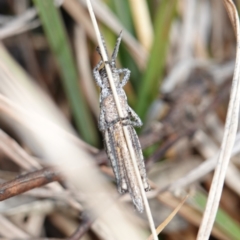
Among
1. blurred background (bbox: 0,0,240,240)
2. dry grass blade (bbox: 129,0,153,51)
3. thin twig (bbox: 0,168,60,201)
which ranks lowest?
thin twig (bbox: 0,168,60,201)

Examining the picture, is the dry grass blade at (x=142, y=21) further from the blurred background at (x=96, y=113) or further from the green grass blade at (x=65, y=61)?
the green grass blade at (x=65, y=61)

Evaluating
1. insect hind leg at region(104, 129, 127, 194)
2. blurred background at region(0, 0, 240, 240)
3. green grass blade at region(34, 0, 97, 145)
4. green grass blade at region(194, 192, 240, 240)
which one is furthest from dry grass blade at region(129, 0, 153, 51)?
insect hind leg at region(104, 129, 127, 194)

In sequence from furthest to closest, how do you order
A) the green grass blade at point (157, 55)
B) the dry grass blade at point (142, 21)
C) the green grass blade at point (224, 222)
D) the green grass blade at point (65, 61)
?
the dry grass blade at point (142, 21) → the green grass blade at point (157, 55) → the green grass blade at point (65, 61) → the green grass blade at point (224, 222)

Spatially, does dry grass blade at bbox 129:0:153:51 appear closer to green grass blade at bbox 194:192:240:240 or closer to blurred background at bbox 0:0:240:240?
blurred background at bbox 0:0:240:240

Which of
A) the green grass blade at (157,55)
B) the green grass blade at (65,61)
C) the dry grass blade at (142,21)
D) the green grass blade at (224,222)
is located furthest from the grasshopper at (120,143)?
the dry grass blade at (142,21)

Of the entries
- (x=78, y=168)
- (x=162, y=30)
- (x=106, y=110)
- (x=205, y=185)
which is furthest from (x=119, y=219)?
(x=162, y=30)

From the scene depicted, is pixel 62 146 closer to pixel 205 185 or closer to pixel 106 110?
pixel 106 110

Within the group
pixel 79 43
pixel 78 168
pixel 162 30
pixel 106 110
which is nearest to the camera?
pixel 106 110
